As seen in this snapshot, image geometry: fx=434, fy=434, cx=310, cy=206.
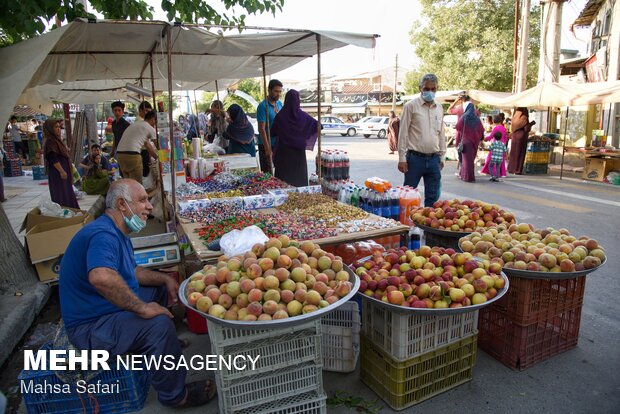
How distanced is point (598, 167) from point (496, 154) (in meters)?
2.53

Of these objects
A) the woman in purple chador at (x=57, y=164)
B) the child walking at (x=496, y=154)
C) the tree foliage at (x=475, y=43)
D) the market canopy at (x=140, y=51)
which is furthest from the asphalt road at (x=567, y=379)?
the tree foliage at (x=475, y=43)

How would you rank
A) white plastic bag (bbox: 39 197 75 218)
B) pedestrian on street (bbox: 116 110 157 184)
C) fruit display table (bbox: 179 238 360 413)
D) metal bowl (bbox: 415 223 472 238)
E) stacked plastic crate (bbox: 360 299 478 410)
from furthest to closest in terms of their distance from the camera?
pedestrian on street (bbox: 116 110 157 184), white plastic bag (bbox: 39 197 75 218), metal bowl (bbox: 415 223 472 238), stacked plastic crate (bbox: 360 299 478 410), fruit display table (bbox: 179 238 360 413)

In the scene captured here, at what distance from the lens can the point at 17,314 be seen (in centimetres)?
409

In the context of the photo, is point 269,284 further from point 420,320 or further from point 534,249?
point 534,249

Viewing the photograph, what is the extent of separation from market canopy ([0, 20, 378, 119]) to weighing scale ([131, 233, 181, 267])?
165 centimetres

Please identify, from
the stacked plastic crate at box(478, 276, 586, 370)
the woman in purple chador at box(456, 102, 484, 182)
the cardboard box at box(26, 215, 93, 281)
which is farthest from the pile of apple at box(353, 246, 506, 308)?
the woman in purple chador at box(456, 102, 484, 182)

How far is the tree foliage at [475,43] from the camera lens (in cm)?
2188

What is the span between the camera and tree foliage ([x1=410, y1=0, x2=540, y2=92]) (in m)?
21.9

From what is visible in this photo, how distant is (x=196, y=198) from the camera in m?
5.27

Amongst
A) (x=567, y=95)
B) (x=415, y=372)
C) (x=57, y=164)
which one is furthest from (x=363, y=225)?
(x=567, y=95)

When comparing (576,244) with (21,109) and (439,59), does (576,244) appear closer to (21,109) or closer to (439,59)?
(439,59)

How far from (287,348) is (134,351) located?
0.98 metres

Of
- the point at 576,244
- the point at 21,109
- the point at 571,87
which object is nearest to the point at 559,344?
the point at 576,244

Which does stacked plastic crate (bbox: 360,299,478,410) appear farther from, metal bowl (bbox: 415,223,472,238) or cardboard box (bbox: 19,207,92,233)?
cardboard box (bbox: 19,207,92,233)
